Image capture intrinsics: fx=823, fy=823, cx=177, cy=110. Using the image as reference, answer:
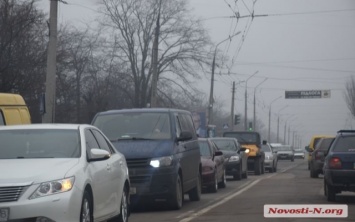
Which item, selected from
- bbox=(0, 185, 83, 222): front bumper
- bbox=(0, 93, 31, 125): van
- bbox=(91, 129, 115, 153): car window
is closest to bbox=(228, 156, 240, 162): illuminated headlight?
bbox=(0, 93, 31, 125): van

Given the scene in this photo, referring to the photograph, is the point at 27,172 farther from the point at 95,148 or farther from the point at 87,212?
the point at 95,148

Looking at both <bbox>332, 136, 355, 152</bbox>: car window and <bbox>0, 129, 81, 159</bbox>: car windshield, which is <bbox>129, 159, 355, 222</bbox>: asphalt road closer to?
<bbox>332, 136, 355, 152</bbox>: car window

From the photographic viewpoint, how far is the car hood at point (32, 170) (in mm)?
9250

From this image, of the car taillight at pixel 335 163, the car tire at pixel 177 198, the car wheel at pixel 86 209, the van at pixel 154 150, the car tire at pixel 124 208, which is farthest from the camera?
the car taillight at pixel 335 163

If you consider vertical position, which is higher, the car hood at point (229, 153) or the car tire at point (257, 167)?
the car hood at point (229, 153)

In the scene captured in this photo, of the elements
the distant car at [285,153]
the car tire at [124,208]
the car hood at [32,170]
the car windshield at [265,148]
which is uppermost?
the car hood at [32,170]

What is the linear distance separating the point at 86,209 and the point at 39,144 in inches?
46.5

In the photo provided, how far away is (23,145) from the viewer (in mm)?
10617

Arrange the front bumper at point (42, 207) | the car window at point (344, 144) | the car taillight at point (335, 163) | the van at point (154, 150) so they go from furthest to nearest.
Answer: the car window at point (344, 144)
the car taillight at point (335, 163)
the van at point (154, 150)
the front bumper at point (42, 207)

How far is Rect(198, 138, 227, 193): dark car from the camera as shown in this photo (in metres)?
21.5

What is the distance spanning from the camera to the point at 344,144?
17.5 meters

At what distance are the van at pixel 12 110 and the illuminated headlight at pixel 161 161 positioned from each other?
A: 307 centimetres

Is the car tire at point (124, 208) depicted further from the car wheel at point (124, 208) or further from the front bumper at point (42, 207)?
the front bumper at point (42, 207)

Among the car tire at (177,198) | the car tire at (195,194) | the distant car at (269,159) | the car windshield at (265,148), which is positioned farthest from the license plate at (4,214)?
the car windshield at (265,148)
